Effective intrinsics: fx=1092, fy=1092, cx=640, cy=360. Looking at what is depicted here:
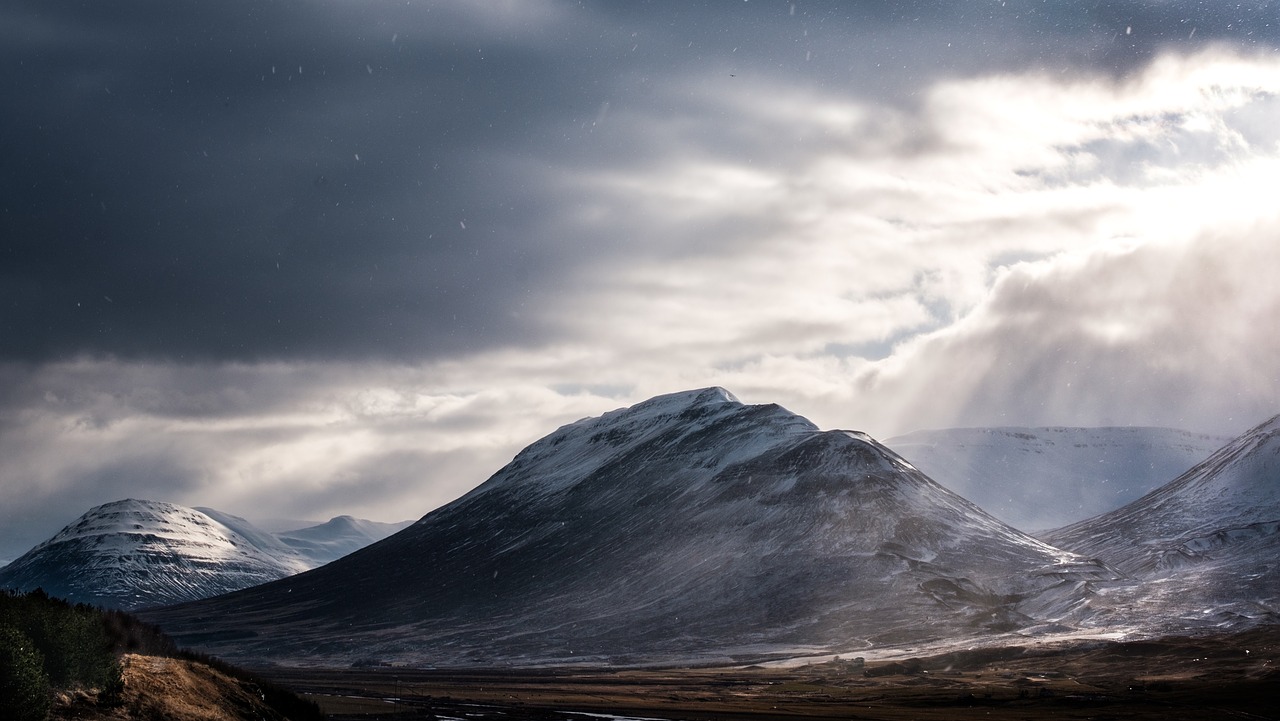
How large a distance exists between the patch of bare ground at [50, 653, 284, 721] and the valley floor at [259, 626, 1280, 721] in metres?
53.5

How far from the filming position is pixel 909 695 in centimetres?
15975

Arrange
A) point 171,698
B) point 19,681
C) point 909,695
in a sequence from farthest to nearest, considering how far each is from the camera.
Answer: point 909,695
point 171,698
point 19,681

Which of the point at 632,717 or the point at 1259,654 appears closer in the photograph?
the point at 632,717

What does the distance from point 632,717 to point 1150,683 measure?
85.2m

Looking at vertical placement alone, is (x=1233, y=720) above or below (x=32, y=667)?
below

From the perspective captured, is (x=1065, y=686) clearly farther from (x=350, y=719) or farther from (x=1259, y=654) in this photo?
(x=350, y=719)

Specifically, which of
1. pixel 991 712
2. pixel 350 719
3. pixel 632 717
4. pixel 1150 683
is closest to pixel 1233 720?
pixel 991 712

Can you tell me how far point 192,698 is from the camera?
57625 millimetres

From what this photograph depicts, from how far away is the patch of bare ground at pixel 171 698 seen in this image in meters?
48.3

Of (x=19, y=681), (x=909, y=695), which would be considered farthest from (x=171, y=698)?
(x=909, y=695)

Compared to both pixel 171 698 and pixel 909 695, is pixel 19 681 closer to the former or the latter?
pixel 171 698

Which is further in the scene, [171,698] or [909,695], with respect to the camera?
[909,695]

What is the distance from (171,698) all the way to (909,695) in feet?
414

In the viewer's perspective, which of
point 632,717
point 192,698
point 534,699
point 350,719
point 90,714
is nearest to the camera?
point 90,714
